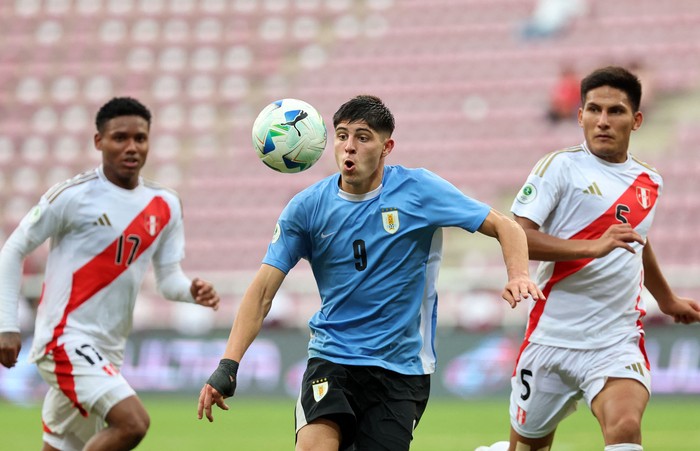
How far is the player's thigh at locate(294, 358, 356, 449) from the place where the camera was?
5.87 meters

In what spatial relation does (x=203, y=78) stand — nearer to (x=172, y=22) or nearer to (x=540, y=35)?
(x=172, y=22)

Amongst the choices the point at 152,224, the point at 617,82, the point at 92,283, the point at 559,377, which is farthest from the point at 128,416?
the point at 617,82

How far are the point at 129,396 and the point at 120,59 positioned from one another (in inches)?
814

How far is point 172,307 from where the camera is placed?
20.8 metres

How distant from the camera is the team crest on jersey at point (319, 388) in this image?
5.95 metres

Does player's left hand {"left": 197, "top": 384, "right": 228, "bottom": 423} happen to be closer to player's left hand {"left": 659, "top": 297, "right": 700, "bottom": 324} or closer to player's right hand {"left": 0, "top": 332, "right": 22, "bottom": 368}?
player's right hand {"left": 0, "top": 332, "right": 22, "bottom": 368}

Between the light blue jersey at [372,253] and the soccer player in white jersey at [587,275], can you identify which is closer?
the light blue jersey at [372,253]

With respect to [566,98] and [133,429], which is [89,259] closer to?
[133,429]

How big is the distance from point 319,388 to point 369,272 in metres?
0.67

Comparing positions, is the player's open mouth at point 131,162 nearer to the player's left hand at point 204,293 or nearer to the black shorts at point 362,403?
the player's left hand at point 204,293

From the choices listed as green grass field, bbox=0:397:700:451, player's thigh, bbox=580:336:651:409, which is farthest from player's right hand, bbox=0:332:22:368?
green grass field, bbox=0:397:700:451

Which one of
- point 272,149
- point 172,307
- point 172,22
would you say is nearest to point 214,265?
point 172,307

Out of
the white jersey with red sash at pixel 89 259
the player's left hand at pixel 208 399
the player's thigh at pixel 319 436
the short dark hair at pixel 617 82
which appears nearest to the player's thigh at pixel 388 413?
the player's thigh at pixel 319 436

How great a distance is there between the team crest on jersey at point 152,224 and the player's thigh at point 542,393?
2685 mm
